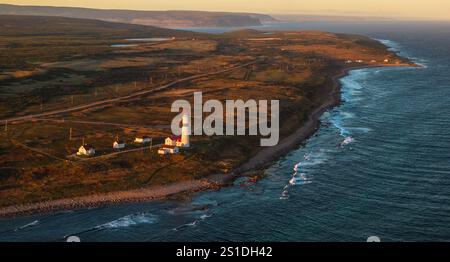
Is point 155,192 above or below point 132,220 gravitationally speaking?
above

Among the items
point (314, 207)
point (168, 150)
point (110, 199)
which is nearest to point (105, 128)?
point (168, 150)

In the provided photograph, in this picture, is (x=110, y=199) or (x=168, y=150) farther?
(x=168, y=150)

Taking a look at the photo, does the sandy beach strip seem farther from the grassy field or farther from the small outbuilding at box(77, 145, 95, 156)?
the small outbuilding at box(77, 145, 95, 156)

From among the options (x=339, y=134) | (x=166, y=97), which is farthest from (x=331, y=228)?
(x=166, y=97)

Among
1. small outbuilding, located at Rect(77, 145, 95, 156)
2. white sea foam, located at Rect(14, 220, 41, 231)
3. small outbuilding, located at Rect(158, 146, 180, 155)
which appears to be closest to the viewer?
white sea foam, located at Rect(14, 220, 41, 231)

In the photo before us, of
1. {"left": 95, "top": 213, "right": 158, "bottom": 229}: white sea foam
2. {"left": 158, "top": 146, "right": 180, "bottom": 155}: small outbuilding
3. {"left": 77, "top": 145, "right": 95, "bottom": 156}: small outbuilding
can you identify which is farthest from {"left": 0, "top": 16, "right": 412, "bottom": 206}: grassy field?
{"left": 95, "top": 213, "right": 158, "bottom": 229}: white sea foam

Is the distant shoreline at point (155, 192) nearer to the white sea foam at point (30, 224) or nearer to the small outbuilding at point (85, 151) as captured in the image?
the white sea foam at point (30, 224)

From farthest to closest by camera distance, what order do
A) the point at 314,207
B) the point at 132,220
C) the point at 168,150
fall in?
the point at 168,150
the point at 314,207
the point at 132,220

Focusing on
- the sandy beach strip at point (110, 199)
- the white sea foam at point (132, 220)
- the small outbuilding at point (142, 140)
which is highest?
the small outbuilding at point (142, 140)

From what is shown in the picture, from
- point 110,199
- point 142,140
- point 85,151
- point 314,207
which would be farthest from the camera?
point 142,140

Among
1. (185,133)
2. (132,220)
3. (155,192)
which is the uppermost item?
(185,133)

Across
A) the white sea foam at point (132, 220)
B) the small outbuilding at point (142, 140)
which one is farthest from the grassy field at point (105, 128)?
the white sea foam at point (132, 220)

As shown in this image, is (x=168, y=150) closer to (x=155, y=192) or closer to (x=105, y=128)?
(x=155, y=192)
